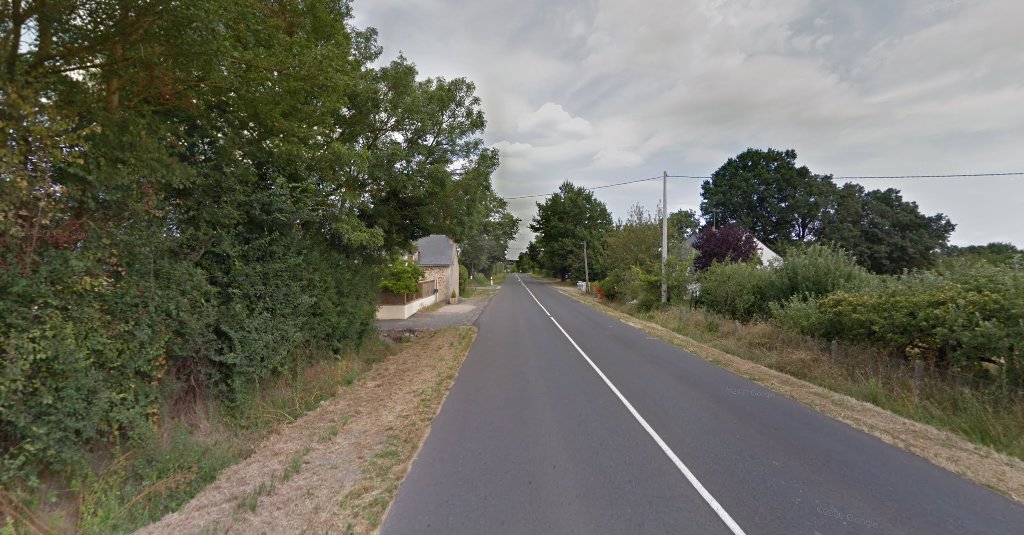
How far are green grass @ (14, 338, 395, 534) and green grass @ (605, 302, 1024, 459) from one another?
28.4 ft

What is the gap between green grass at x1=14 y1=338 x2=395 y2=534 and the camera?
367 centimetres

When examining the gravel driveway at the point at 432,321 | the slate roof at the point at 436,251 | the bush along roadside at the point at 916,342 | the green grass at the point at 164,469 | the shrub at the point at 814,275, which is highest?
the slate roof at the point at 436,251

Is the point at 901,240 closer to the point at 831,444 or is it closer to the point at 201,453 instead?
the point at 831,444

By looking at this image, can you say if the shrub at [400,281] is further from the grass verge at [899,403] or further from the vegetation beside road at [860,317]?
the grass verge at [899,403]

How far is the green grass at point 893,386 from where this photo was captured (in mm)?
5477

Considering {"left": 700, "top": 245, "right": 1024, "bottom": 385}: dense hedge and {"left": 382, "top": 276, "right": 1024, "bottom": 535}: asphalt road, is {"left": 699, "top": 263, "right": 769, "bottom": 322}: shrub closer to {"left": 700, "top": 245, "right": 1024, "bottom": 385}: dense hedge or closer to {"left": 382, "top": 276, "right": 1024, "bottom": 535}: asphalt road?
{"left": 700, "top": 245, "right": 1024, "bottom": 385}: dense hedge

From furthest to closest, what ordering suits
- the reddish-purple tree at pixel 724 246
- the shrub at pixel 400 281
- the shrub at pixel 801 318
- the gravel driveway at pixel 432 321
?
the reddish-purple tree at pixel 724 246 < the shrub at pixel 400 281 < the gravel driveway at pixel 432 321 < the shrub at pixel 801 318

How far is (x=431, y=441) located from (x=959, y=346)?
8.82 meters

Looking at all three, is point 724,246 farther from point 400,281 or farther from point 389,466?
point 389,466

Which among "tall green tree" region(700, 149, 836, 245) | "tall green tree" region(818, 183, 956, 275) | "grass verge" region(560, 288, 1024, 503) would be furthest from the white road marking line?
"tall green tree" region(700, 149, 836, 245)

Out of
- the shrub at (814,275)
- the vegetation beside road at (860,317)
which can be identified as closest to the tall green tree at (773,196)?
Answer: the vegetation beside road at (860,317)

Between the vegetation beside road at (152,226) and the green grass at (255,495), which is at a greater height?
the vegetation beside road at (152,226)

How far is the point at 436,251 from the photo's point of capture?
1325 inches

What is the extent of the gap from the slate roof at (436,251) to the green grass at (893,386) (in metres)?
22.5
